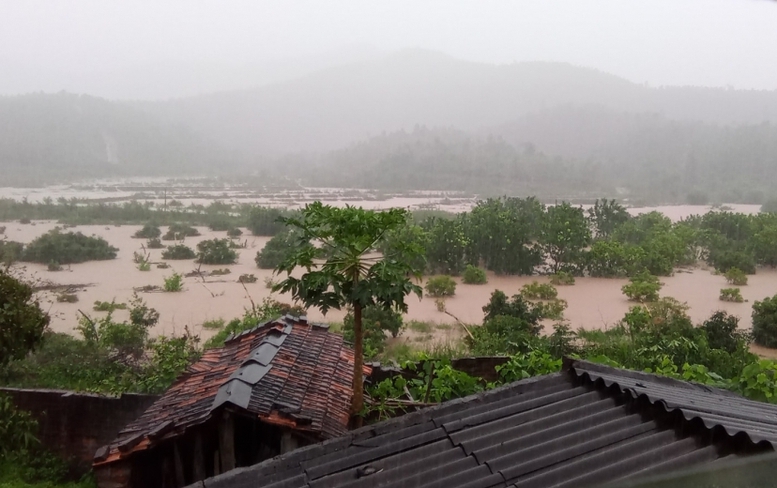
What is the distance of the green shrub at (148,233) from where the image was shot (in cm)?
1923

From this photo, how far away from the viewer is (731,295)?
49.2 feet

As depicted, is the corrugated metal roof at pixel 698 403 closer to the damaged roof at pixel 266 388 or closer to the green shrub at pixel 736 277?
the damaged roof at pixel 266 388

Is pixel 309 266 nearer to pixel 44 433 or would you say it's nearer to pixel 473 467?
pixel 473 467

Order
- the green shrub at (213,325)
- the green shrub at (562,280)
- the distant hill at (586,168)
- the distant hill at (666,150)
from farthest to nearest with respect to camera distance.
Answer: the distant hill at (586,168) → the distant hill at (666,150) → the green shrub at (562,280) → the green shrub at (213,325)

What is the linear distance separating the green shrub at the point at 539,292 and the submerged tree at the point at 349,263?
10353 millimetres

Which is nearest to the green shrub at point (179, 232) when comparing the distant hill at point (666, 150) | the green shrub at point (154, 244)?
the green shrub at point (154, 244)

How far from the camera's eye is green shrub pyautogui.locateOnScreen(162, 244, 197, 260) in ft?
56.4

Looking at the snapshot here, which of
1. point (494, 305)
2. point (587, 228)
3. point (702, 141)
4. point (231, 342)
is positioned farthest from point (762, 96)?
point (231, 342)

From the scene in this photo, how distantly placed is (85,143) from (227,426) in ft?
104

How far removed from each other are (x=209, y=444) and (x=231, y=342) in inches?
81.4

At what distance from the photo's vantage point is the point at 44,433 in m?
6.68

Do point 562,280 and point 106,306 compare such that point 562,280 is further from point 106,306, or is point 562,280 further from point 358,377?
point 358,377

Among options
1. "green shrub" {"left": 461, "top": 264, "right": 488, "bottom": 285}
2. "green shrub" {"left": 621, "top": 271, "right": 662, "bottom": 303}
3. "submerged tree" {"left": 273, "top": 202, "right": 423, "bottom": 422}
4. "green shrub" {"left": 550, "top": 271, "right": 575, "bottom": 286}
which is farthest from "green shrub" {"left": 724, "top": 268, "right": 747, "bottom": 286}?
"submerged tree" {"left": 273, "top": 202, "right": 423, "bottom": 422}

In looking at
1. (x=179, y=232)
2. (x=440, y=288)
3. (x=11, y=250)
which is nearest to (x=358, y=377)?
(x=440, y=288)
